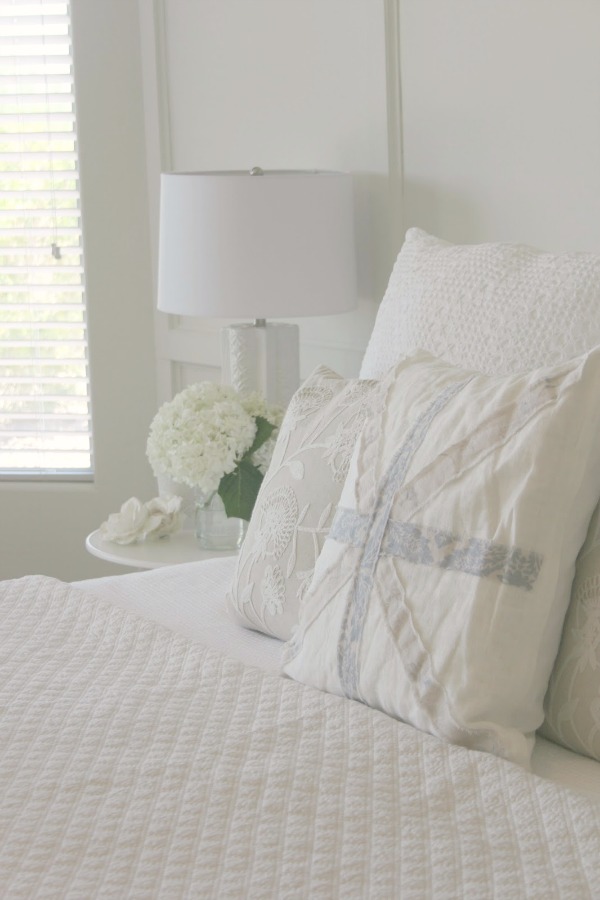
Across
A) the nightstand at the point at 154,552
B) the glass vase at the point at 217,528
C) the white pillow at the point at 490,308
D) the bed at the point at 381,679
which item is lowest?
the nightstand at the point at 154,552

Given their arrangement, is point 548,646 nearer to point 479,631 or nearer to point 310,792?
point 479,631

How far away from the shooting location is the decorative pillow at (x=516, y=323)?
1.20 m

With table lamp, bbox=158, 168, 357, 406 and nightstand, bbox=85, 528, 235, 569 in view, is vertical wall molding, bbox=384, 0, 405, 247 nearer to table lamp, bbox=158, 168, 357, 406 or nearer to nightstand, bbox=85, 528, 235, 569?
table lamp, bbox=158, 168, 357, 406

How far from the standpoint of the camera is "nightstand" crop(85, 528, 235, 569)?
2.33m

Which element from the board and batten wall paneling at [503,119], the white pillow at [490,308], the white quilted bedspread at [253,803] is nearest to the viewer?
the white quilted bedspread at [253,803]

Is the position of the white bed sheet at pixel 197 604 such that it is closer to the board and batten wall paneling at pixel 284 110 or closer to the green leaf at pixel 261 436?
the green leaf at pixel 261 436

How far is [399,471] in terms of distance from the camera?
128cm

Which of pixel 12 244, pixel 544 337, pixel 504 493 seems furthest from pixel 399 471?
pixel 12 244

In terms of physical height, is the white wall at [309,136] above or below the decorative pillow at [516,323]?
above

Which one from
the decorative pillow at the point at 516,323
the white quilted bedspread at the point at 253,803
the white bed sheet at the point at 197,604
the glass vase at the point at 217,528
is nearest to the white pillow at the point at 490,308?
the decorative pillow at the point at 516,323

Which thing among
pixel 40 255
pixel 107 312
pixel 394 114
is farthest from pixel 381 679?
pixel 40 255

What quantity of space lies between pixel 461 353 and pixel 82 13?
2.16 metres

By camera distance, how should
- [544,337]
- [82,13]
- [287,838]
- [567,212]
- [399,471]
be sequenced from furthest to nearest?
1. [82,13]
2. [567,212]
3. [544,337]
4. [399,471]
5. [287,838]

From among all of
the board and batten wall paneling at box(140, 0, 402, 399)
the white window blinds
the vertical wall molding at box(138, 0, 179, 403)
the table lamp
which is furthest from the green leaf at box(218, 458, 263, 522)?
the white window blinds
